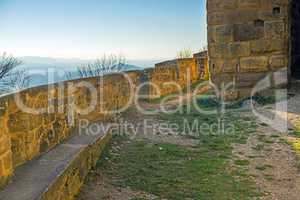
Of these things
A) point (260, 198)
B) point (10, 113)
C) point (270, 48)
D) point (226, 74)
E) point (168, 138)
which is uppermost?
point (270, 48)

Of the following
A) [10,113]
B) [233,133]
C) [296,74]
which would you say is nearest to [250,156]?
[233,133]

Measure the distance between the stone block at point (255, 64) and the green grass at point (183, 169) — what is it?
250 cm

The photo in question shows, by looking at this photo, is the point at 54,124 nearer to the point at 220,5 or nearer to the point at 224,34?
the point at 224,34

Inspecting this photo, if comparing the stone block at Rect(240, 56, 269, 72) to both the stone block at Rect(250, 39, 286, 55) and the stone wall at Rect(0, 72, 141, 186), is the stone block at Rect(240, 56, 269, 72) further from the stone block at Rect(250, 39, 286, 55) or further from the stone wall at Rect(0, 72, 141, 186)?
the stone wall at Rect(0, 72, 141, 186)

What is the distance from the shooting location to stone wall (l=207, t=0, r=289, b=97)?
7.80m

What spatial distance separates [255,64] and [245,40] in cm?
57

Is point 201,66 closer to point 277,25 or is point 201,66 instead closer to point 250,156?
point 277,25

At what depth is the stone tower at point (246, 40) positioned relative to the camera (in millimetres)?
7809

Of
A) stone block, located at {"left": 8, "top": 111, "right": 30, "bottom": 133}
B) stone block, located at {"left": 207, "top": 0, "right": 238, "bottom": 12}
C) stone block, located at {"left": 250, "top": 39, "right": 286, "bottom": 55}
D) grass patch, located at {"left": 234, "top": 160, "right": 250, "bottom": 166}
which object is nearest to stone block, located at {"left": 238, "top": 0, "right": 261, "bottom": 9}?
stone block, located at {"left": 207, "top": 0, "right": 238, "bottom": 12}

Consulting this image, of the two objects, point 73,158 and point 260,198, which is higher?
point 73,158

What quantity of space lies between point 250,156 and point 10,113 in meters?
3.09

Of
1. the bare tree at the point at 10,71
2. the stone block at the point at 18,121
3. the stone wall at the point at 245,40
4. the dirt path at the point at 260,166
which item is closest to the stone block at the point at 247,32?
the stone wall at the point at 245,40

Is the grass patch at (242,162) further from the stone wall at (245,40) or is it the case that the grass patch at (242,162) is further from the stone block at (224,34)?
the stone block at (224,34)

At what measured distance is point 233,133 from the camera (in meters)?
5.96
